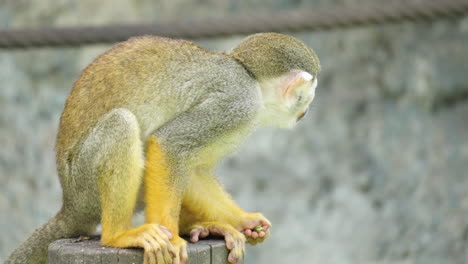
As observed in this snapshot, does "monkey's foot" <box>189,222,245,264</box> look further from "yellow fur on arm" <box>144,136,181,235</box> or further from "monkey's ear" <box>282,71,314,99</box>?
"monkey's ear" <box>282,71,314,99</box>

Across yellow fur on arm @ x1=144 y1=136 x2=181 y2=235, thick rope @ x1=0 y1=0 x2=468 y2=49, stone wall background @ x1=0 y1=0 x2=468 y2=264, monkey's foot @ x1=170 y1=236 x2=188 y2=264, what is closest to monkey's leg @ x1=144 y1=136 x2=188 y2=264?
yellow fur on arm @ x1=144 y1=136 x2=181 y2=235

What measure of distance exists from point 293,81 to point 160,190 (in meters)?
0.84

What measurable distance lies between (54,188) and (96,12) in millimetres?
1573

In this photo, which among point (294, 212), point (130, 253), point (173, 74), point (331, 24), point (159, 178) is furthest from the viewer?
point (294, 212)

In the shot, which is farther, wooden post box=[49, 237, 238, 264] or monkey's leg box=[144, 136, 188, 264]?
monkey's leg box=[144, 136, 188, 264]

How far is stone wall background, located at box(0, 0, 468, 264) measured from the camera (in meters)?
5.89

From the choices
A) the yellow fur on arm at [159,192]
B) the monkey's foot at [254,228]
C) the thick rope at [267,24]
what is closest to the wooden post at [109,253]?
the yellow fur on arm at [159,192]

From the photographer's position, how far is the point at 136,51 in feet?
10.8

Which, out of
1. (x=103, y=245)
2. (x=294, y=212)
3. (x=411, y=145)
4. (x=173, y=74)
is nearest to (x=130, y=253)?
(x=103, y=245)

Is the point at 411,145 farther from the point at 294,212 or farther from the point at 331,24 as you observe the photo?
the point at 331,24

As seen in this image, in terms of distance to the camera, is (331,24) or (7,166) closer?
(331,24)

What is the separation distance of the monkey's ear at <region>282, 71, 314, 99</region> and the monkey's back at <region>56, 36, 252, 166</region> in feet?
0.77

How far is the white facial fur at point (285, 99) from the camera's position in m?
3.36

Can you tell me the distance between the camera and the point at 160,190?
9.77 ft
